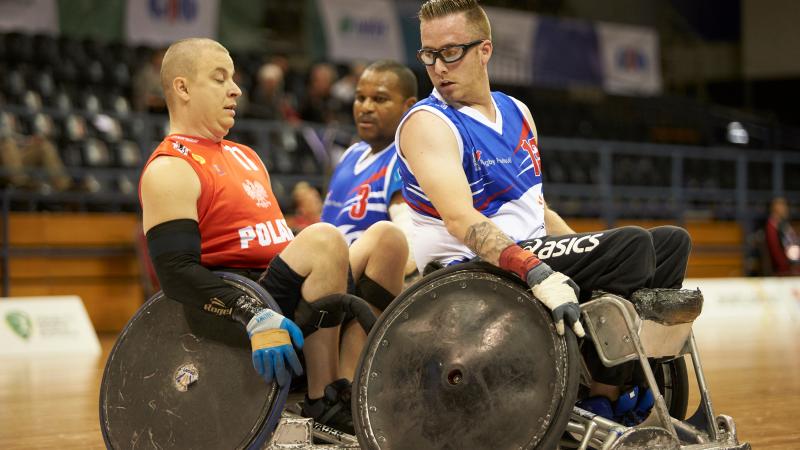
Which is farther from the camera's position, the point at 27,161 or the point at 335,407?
the point at 27,161

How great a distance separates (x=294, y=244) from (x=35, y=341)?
17.6 feet

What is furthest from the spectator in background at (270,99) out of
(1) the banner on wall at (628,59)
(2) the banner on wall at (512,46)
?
(1) the banner on wall at (628,59)

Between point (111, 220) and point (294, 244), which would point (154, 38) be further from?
point (294, 244)

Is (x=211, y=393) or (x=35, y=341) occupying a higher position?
(x=211, y=393)

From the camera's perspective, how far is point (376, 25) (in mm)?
13227

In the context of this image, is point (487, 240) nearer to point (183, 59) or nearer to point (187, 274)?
point (187, 274)

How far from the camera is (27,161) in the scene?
905 centimetres

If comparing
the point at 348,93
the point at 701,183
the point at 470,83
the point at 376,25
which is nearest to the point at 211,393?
the point at 470,83

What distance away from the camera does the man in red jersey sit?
3.04m

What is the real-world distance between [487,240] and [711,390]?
2765 mm

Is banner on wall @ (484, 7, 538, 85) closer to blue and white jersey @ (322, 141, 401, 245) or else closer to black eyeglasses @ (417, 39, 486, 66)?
blue and white jersey @ (322, 141, 401, 245)

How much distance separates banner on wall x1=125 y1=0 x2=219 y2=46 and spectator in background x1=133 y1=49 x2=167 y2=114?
1.13 meters

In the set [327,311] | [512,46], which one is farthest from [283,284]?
[512,46]

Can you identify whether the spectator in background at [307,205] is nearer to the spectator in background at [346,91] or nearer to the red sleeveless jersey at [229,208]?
the spectator in background at [346,91]
